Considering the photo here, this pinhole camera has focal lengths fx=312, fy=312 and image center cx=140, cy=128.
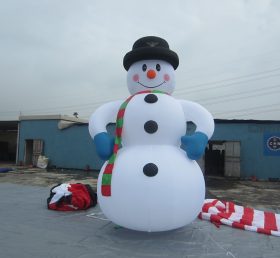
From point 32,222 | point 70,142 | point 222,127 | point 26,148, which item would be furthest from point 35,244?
point 26,148

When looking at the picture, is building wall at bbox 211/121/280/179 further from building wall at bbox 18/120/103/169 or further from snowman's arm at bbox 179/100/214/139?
snowman's arm at bbox 179/100/214/139

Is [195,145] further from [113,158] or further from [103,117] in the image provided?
[103,117]

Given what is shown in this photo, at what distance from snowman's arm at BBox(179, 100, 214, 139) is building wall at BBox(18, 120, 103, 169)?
13875 mm

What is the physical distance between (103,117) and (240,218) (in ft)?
9.95

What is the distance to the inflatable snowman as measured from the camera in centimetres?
411

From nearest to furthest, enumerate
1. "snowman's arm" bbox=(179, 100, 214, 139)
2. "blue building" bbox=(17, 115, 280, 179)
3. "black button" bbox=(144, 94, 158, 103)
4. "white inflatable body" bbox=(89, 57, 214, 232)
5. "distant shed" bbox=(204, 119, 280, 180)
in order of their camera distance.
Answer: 1. "white inflatable body" bbox=(89, 57, 214, 232)
2. "black button" bbox=(144, 94, 158, 103)
3. "snowman's arm" bbox=(179, 100, 214, 139)
4. "distant shed" bbox=(204, 119, 280, 180)
5. "blue building" bbox=(17, 115, 280, 179)

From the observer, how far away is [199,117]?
15.8ft

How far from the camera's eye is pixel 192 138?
4.55 metres

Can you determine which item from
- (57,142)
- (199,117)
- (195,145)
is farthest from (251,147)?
(195,145)

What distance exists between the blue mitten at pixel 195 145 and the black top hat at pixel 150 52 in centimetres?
130

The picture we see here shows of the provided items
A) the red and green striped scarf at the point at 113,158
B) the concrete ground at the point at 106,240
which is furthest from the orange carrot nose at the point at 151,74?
the concrete ground at the point at 106,240

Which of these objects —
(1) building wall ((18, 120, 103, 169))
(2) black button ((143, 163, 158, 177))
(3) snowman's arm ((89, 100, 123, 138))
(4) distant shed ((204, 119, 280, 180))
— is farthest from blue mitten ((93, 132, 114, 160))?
(1) building wall ((18, 120, 103, 169))

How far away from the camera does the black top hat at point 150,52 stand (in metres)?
4.79

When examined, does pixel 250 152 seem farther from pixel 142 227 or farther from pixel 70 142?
pixel 142 227
